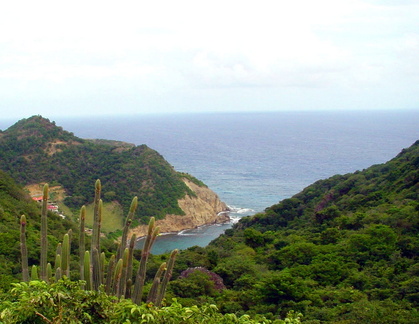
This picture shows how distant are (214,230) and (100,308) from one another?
43057mm

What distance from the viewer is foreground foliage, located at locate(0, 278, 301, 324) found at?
5535 mm

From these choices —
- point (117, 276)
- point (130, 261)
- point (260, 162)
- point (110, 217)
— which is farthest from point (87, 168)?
point (117, 276)

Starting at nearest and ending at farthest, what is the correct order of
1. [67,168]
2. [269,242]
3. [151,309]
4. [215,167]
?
[151,309], [269,242], [67,168], [215,167]

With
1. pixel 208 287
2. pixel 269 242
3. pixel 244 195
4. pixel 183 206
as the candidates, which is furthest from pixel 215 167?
pixel 208 287

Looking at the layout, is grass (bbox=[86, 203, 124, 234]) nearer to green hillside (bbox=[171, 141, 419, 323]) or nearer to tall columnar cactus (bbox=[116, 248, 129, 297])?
green hillside (bbox=[171, 141, 419, 323])

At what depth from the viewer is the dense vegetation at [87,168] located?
50.6 metres

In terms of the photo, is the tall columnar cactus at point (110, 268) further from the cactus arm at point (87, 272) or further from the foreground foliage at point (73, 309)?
the foreground foliage at point (73, 309)

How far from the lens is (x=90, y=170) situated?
55.7 meters

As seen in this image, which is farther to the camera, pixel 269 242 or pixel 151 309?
pixel 269 242

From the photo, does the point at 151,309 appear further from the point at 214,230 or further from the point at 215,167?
the point at 215,167

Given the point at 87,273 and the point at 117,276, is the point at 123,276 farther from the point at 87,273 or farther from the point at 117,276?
the point at 87,273

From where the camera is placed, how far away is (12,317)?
547 cm

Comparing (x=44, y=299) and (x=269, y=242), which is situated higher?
(x=44, y=299)

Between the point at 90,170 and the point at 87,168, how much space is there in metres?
0.46
